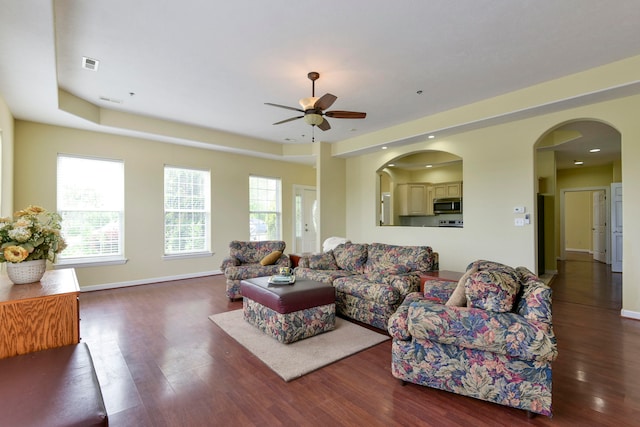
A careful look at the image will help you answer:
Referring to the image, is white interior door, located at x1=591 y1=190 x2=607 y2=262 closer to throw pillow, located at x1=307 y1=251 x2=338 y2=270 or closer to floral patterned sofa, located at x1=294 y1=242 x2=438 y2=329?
floral patterned sofa, located at x1=294 y1=242 x2=438 y2=329

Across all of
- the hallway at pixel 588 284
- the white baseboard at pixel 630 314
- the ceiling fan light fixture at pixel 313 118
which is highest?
the ceiling fan light fixture at pixel 313 118

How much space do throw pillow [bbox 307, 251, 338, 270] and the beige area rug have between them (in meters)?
1.09

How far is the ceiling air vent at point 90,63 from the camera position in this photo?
336 centimetres

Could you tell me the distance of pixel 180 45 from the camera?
308cm

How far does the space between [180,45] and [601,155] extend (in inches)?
365

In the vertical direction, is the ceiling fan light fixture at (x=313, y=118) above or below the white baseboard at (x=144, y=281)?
above

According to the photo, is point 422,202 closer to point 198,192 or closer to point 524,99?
point 524,99

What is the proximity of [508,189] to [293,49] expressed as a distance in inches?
156

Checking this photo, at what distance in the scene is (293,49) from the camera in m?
3.17

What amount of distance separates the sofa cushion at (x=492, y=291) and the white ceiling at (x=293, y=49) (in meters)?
2.25

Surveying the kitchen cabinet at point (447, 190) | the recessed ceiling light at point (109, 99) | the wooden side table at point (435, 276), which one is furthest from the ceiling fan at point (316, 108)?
the kitchen cabinet at point (447, 190)

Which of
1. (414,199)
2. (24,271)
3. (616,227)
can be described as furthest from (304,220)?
(616,227)

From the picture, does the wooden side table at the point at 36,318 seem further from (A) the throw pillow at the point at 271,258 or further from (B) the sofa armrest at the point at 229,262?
(A) the throw pillow at the point at 271,258

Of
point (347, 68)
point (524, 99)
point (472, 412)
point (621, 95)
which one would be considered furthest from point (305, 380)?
point (621, 95)
